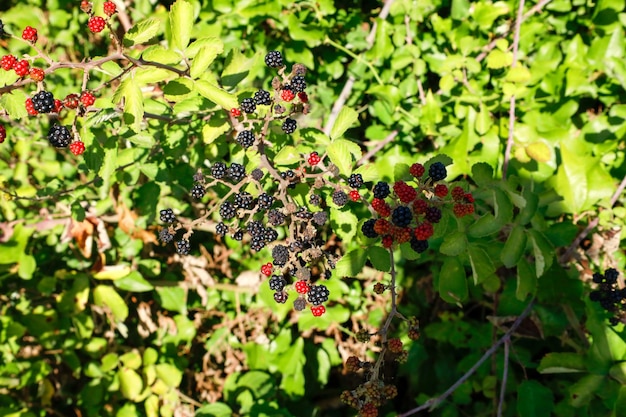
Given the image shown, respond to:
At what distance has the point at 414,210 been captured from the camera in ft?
7.23

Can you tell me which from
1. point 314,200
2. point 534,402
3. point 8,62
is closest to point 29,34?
point 8,62

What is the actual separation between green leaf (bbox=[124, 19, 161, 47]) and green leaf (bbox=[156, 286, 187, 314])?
2.42 meters

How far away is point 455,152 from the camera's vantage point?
367 cm

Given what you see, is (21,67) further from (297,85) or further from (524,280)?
(524,280)

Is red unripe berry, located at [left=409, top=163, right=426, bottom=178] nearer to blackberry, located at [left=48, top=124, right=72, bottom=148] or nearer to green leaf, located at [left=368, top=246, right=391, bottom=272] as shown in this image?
green leaf, located at [left=368, top=246, right=391, bottom=272]

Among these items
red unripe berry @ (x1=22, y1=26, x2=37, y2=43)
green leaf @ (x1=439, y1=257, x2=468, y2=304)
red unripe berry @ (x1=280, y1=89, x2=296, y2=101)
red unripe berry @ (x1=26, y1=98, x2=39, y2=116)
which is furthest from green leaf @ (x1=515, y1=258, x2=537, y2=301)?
red unripe berry @ (x1=22, y1=26, x2=37, y2=43)

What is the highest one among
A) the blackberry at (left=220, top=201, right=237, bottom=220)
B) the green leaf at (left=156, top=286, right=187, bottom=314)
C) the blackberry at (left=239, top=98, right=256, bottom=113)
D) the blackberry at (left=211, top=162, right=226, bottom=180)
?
the blackberry at (left=239, top=98, right=256, bottom=113)

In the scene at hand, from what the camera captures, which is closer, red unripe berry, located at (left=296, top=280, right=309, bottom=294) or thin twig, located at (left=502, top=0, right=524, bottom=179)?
red unripe berry, located at (left=296, top=280, right=309, bottom=294)

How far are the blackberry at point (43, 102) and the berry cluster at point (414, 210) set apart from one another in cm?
143

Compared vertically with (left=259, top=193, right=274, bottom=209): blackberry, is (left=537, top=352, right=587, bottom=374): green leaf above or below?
below

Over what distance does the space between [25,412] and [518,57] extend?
15.3 ft

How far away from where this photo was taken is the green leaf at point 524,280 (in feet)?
9.27

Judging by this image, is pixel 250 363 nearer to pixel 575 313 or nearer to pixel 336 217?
pixel 336 217

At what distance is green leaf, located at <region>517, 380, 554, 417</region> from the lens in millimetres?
3090
